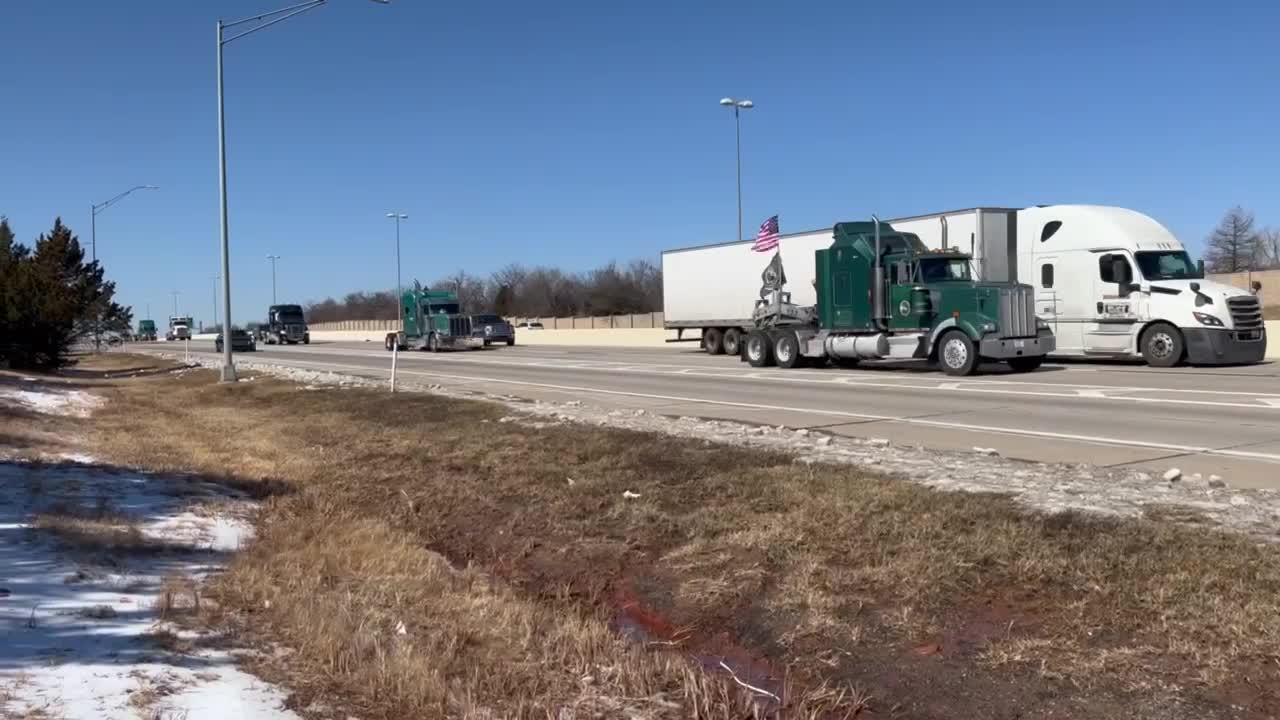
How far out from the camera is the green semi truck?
22.0m

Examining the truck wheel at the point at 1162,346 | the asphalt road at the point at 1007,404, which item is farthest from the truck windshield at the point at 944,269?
the truck wheel at the point at 1162,346

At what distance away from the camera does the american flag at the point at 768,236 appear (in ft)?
99.6

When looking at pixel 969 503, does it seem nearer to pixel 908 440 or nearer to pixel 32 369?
pixel 908 440

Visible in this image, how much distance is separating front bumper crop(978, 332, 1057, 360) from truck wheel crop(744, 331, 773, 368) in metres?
7.30

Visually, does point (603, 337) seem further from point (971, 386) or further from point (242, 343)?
point (971, 386)

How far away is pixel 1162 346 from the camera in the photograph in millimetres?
23109

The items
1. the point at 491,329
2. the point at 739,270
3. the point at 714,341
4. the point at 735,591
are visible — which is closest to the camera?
the point at 735,591

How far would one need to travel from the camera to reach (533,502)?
8.93 meters

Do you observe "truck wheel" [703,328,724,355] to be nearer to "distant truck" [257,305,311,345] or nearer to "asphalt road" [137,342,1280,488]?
"asphalt road" [137,342,1280,488]

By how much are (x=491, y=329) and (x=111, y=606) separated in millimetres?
48590

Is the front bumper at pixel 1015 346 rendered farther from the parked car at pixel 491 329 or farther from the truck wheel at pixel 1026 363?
the parked car at pixel 491 329

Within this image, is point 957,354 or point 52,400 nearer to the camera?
point 52,400

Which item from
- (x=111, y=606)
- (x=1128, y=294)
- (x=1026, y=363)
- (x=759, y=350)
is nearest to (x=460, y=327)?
(x=759, y=350)

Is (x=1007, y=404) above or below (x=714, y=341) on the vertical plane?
below
